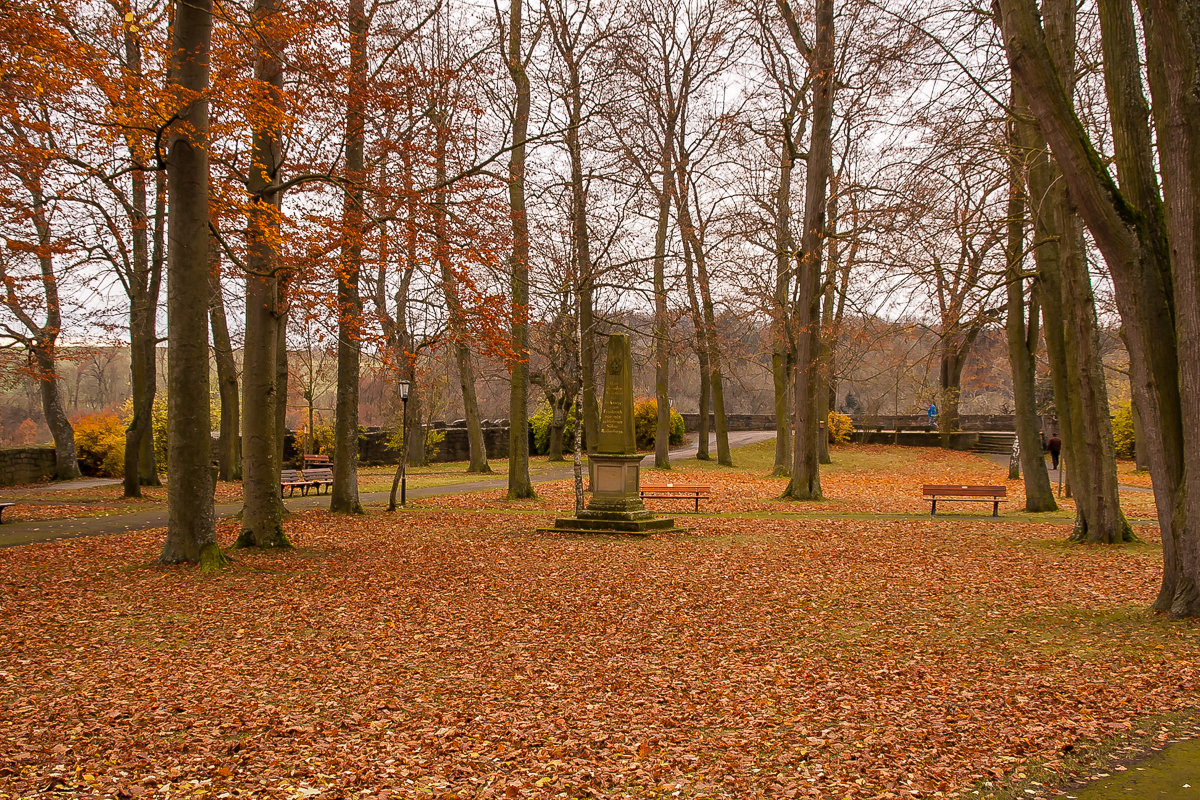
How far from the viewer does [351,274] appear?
1234 cm

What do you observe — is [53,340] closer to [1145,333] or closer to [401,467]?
[401,467]

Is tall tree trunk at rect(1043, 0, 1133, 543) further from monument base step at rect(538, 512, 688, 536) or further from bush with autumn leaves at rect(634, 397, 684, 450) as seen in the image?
bush with autumn leaves at rect(634, 397, 684, 450)

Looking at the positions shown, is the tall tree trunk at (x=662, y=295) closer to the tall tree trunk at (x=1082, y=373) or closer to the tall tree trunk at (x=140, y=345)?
the tall tree trunk at (x=1082, y=373)

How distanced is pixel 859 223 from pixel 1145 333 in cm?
1160

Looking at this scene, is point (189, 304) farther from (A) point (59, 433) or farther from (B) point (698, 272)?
(B) point (698, 272)

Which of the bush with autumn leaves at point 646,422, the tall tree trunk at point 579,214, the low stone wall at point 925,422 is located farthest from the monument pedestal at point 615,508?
the low stone wall at point 925,422

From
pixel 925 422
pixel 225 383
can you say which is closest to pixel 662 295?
pixel 225 383

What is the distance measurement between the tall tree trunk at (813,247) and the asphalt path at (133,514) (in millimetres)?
8375

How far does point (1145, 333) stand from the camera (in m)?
7.08

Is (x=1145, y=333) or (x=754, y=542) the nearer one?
(x=1145, y=333)

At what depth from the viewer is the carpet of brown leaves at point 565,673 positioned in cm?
436

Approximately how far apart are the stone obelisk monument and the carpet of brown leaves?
3263 mm

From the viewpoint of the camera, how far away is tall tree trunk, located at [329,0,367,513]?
36.7 feet

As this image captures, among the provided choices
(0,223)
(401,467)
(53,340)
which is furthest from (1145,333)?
(53,340)
